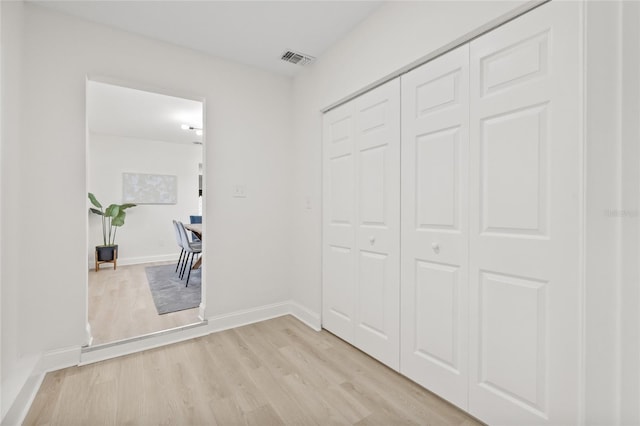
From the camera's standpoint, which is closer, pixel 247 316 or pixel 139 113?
pixel 247 316

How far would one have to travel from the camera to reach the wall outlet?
2680 millimetres

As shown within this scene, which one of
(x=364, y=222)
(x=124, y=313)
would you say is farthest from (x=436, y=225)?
(x=124, y=313)

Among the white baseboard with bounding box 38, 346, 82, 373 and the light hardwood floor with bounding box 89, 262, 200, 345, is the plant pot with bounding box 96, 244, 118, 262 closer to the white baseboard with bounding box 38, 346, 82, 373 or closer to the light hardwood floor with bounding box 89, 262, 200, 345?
the light hardwood floor with bounding box 89, 262, 200, 345

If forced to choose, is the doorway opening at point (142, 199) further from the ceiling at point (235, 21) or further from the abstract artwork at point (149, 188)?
the ceiling at point (235, 21)

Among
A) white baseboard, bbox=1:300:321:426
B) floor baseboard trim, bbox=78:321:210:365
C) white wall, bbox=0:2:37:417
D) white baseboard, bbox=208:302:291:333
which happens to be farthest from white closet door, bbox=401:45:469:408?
white wall, bbox=0:2:37:417

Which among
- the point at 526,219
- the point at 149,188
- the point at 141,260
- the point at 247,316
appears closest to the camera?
the point at 526,219

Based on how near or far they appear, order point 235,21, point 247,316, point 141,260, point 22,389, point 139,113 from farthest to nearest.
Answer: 1. point 141,260
2. point 139,113
3. point 247,316
4. point 235,21
5. point 22,389

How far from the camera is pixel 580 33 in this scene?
1.08m

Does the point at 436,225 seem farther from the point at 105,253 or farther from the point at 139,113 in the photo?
the point at 105,253

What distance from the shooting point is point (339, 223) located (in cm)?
239

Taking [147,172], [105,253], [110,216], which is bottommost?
[105,253]

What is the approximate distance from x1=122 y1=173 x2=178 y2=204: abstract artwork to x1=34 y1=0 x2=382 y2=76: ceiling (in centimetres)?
423

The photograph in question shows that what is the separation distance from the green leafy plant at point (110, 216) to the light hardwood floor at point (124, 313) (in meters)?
1.21

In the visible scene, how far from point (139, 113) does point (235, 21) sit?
9.74 feet
